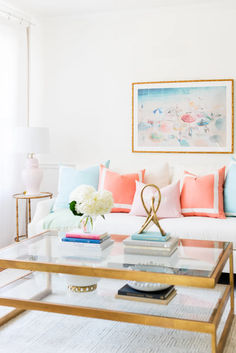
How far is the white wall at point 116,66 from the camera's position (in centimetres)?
456

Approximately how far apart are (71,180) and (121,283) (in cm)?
184

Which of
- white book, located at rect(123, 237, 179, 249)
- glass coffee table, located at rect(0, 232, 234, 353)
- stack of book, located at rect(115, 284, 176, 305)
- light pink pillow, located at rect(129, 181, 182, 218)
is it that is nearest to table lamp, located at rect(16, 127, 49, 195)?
light pink pillow, located at rect(129, 181, 182, 218)

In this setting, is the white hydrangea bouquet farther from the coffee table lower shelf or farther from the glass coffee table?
the coffee table lower shelf

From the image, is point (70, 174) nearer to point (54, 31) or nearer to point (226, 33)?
point (54, 31)

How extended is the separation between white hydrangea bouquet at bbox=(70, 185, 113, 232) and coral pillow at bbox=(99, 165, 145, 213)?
1.25 m

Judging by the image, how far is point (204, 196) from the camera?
12.7 ft

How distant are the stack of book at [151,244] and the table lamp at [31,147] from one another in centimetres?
217

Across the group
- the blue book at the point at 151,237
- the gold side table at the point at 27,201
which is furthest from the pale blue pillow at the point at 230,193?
the gold side table at the point at 27,201

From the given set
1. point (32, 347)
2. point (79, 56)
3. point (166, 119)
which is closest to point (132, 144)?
point (166, 119)

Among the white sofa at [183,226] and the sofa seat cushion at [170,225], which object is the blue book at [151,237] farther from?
the white sofa at [183,226]

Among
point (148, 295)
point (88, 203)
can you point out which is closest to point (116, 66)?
point (88, 203)

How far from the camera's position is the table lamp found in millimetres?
4512

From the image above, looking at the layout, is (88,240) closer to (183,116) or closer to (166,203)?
(166,203)

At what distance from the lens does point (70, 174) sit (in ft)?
14.3
